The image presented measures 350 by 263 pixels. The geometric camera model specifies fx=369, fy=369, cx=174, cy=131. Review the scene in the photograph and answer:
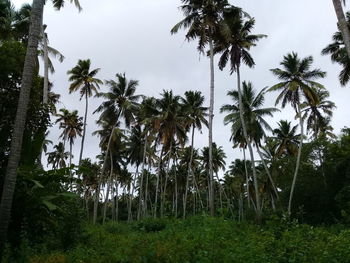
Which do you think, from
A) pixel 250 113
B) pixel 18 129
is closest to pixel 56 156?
pixel 250 113

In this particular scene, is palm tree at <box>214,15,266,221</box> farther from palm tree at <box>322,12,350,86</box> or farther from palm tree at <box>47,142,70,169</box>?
palm tree at <box>47,142,70,169</box>

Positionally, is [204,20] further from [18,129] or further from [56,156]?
[56,156]

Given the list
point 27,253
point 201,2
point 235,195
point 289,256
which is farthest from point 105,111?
point 235,195

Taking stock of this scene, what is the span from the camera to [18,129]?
9102 millimetres

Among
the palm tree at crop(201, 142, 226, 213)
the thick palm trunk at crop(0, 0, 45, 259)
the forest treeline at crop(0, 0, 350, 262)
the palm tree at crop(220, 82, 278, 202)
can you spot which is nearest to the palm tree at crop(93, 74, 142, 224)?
the forest treeline at crop(0, 0, 350, 262)

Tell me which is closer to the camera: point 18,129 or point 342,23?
point 18,129

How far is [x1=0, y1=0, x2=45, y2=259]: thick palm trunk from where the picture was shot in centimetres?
862

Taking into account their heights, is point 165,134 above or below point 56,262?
above

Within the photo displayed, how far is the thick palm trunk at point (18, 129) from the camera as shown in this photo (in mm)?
8617

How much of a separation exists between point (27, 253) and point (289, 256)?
22.1 feet

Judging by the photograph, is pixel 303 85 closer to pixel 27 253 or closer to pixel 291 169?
pixel 291 169

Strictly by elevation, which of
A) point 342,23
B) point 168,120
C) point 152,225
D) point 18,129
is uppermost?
point 168,120

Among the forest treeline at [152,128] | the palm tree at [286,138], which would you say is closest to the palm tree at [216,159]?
the forest treeline at [152,128]

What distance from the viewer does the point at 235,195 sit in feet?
265
